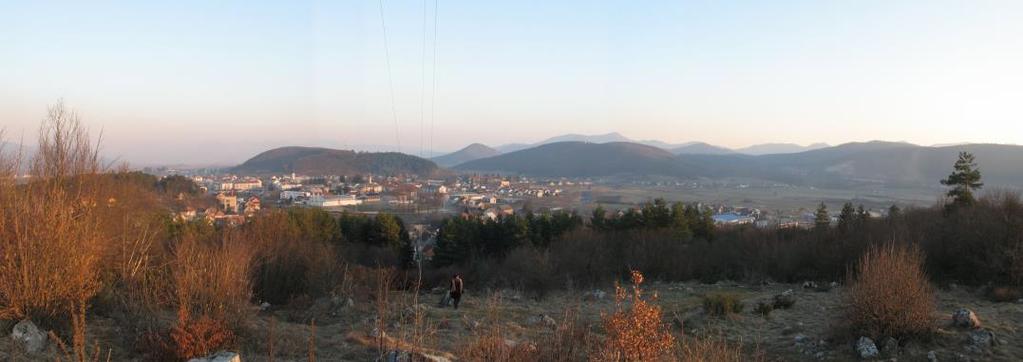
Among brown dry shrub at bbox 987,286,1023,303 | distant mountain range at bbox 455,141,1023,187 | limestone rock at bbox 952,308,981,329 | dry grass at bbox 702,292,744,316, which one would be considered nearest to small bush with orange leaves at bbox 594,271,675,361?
limestone rock at bbox 952,308,981,329

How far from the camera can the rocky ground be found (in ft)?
25.2

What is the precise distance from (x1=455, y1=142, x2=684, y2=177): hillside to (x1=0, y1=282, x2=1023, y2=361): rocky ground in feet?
387

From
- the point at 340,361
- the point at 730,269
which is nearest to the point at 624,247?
the point at 730,269

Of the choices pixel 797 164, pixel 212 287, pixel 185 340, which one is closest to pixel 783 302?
pixel 212 287

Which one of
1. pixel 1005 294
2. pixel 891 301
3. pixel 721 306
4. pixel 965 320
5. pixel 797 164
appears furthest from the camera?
pixel 797 164

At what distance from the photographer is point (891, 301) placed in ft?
29.3

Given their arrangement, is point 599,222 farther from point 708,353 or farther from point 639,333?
point 639,333

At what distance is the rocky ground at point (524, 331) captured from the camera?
769 centimetres

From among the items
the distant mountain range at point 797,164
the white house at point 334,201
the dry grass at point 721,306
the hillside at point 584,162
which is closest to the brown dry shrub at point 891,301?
the dry grass at point 721,306

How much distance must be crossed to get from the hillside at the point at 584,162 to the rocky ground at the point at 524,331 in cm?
11789

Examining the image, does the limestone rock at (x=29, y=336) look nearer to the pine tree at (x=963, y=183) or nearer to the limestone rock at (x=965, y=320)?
the limestone rock at (x=965, y=320)

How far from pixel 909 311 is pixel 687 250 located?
676 inches

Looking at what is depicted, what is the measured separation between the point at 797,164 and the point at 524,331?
15462 cm

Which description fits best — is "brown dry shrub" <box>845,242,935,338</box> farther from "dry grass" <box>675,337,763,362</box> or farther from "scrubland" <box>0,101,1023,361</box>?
"dry grass" <box>675,337,763,362</box>
